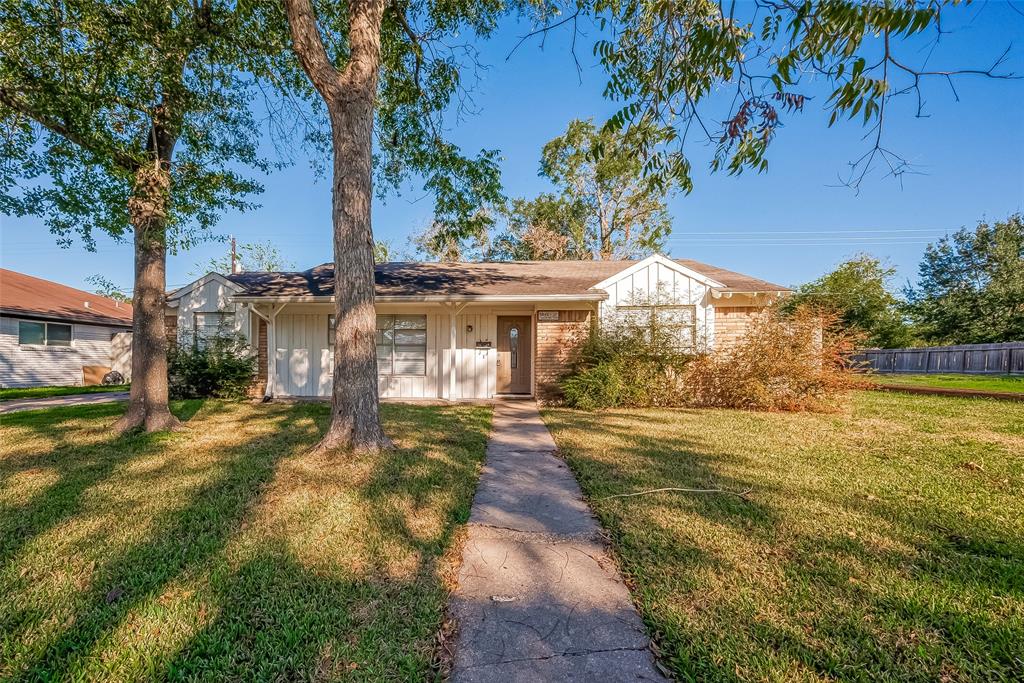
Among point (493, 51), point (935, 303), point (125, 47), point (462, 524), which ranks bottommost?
point (462, 524)

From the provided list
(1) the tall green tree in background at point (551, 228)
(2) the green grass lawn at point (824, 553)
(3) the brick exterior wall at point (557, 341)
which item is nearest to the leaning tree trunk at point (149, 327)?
(2) the green grass lawn at point (824, 553)

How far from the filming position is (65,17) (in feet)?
17.7

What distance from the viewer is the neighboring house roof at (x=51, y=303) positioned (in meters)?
14.7

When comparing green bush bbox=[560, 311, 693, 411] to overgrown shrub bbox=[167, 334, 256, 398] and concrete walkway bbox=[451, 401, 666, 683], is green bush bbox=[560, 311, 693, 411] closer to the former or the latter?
concrete walkway bbox=[451, 401, 666, 683]

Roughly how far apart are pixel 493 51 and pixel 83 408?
10776mm

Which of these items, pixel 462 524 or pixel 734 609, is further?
pixel 462 524

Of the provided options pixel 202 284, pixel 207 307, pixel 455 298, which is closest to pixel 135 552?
pixel 455 298

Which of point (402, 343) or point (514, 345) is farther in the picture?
point (514, 345)

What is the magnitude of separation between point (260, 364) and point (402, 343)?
3.79 metres

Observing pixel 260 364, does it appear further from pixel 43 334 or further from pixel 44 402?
pixel 43 334

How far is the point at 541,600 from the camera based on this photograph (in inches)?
89.1

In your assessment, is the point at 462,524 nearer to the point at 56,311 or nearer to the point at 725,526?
the point at 725,526

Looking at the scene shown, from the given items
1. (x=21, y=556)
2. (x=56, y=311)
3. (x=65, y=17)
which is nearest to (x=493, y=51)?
(x=65, y=17)

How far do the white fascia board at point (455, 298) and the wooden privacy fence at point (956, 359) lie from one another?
1104 centimetres
